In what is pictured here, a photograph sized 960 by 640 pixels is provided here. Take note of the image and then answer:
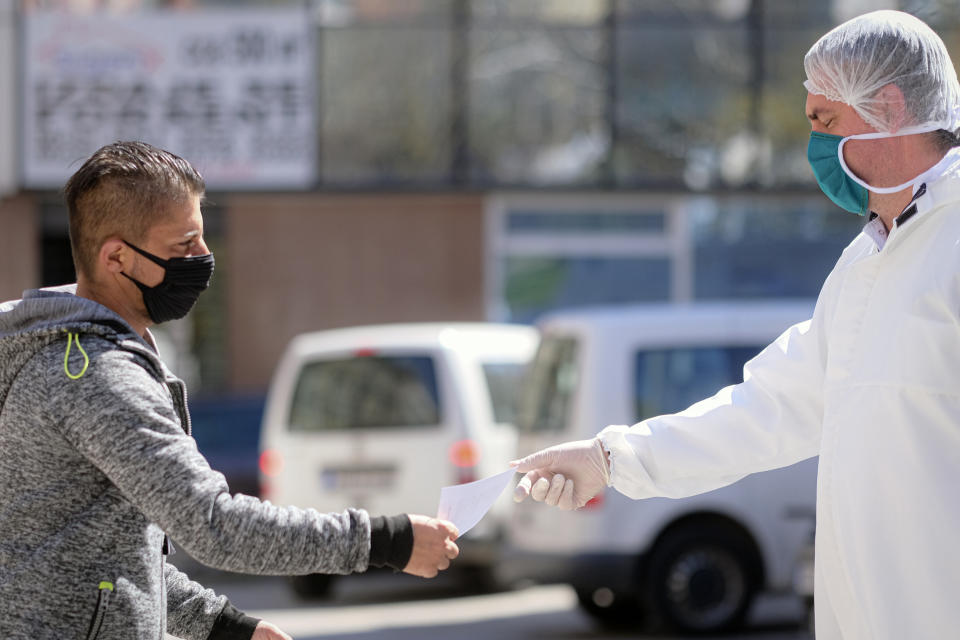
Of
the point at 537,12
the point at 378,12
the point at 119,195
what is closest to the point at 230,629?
the point at 119,195

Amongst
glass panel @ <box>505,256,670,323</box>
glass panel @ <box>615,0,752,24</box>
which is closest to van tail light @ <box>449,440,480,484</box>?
glass panel @ <box>505,256,670,323</box>

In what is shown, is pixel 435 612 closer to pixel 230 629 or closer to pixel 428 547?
pixel 230 629

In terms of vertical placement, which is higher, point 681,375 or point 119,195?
point 119,195

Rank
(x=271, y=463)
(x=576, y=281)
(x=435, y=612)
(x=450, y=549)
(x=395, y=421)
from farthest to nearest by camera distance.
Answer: (x=576, y=281) → (x=271, y=463) → (x=395, y=421) → (x=435, y=612) → (x=450, y=549)

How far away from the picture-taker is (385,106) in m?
15.7

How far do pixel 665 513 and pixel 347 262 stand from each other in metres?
8.28

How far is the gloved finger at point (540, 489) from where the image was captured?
320 cm

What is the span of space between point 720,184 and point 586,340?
7.70 m

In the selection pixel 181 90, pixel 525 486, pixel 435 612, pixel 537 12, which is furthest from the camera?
pixel 537 12

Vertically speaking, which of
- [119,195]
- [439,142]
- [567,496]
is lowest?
[567,496]

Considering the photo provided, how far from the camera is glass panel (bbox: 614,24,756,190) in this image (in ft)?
51.3

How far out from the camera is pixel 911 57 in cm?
285

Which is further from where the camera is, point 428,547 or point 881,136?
point 881,136

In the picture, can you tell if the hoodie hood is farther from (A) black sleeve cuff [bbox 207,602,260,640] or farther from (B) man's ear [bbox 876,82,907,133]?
(B) man's ear [bbox 876,82,907,133]
